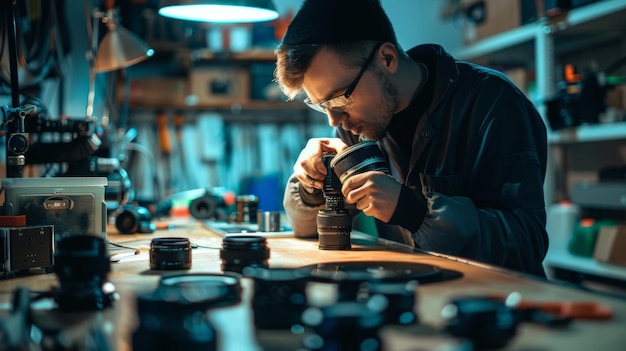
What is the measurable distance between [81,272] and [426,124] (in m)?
1.13

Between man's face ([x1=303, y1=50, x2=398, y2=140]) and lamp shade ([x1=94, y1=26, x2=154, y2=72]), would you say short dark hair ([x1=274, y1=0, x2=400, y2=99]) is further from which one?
lamp shade ([x1=94, y1=26, x2=154, y2=72])

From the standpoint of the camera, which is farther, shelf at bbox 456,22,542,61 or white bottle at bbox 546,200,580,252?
shelf at bbox 456,22,542,61

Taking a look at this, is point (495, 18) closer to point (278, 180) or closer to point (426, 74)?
point (278, 180)

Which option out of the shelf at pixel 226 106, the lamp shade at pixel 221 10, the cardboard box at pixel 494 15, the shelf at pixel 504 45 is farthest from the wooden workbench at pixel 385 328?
the shelf at pixel 226 106

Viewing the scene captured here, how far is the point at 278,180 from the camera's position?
16.0 feet

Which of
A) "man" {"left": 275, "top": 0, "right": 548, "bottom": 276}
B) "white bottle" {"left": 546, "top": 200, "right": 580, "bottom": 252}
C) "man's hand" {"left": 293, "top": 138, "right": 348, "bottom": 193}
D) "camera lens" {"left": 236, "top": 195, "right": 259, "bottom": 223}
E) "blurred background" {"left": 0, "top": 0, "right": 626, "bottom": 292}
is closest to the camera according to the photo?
"man" {"left": 275, "top": 0, "right": 548, "bottom": 276}

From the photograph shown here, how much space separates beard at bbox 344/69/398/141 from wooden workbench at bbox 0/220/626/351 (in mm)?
440

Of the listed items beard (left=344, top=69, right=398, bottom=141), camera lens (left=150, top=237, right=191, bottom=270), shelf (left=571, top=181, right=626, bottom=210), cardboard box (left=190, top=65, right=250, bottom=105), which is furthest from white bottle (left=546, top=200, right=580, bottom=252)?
camera lens (left=150, top=237, right=191, bottom=270)

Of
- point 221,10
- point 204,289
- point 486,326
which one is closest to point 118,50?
point 221,10

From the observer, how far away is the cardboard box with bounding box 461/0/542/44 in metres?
3.80

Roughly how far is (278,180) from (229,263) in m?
3.65

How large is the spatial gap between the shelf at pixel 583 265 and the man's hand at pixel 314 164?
1695 millimetres

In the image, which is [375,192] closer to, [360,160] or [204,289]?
[360,160]

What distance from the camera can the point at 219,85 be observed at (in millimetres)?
4676
